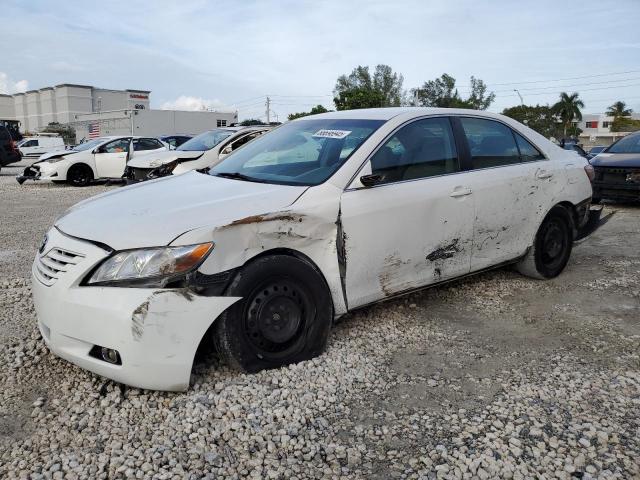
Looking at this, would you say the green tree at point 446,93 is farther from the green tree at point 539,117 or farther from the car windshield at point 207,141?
the car windshield at point 207,141

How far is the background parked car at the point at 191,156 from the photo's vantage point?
32.1 feet

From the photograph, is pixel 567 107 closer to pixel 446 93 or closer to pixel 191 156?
pixel 446 93

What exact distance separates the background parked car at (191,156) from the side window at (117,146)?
4.99m

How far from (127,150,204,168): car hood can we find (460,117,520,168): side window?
682cm

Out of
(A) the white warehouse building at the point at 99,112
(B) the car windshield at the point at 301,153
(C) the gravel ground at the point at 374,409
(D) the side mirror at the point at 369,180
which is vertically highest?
(A) the white warehouse building at the point at 99,112

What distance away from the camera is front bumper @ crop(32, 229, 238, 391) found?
2.65 metres

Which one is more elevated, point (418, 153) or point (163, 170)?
point (418, 153)

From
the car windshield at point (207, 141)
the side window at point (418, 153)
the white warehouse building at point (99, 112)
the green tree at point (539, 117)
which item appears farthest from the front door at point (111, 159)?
the green tree at point (539, 117)

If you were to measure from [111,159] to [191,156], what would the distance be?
613 cm

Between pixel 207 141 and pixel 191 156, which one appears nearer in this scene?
pixel 191 156

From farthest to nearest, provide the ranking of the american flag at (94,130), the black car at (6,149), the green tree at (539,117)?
the green tree at (539,117), the american flag at (94,130), the black car at (6,149)

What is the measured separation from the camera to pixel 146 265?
106 inches

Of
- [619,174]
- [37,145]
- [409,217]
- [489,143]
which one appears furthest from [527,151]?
[37,145]

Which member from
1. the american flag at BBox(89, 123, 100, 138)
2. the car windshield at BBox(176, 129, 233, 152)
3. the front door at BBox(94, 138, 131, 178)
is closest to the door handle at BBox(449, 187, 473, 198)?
the car windshield at BBox(176, 129, 233, 152)
